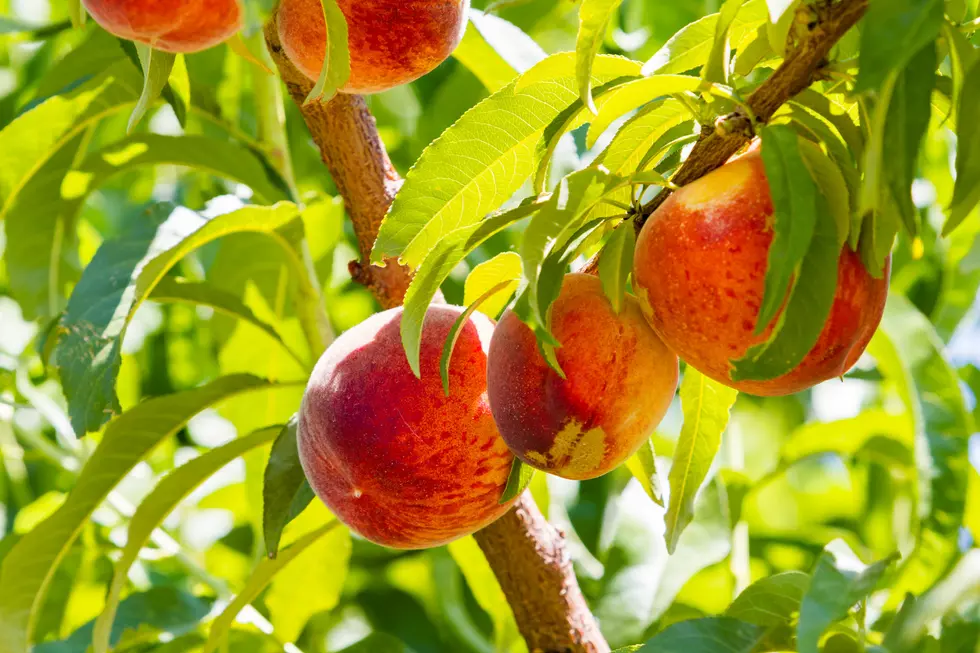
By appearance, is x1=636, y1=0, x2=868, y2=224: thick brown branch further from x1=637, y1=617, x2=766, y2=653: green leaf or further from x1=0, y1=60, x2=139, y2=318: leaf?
x1=0, y1=60, x2=139, y2=318: leaf

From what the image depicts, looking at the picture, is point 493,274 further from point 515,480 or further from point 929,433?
point 929,433

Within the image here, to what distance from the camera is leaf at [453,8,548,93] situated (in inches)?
43.3

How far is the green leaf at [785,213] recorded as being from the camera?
556mm

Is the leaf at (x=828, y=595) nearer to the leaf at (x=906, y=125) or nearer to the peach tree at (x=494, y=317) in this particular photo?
the peach tree at (x=494, y=317)

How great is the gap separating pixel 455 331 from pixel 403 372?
113 millimetres

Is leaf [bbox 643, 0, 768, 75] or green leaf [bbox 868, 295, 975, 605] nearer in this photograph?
leaf [bbox 643, 0, 768, 75]

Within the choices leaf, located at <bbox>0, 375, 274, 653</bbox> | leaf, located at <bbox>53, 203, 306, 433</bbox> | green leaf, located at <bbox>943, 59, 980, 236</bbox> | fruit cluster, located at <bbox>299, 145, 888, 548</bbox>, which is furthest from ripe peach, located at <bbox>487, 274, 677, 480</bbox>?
leaf, located at <bbox>0, 375, 274, 653</bbox>

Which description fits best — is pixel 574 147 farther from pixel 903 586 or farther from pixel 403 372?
pixel 903 586

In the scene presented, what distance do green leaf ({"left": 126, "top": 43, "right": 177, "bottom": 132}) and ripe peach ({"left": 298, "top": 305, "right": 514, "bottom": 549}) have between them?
233mm

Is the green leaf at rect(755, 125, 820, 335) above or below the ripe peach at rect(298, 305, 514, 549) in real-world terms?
above

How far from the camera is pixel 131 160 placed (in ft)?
4.41

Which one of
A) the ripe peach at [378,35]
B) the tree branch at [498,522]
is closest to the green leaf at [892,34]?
the ripe peach at [378,35]

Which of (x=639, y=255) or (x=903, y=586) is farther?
(x=903, y=586)

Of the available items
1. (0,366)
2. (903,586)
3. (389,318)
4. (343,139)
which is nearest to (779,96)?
(389,318)
